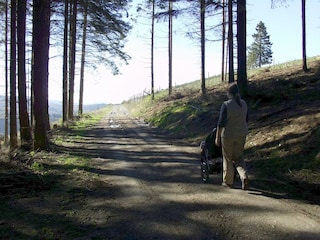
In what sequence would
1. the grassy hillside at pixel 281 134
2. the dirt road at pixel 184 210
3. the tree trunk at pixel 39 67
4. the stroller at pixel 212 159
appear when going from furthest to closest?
the tree trunk at pixel 39 67
the stroller at pixel 212 159
the grassy hillside at pixel 281 134
the dirt road at pixel 184 210

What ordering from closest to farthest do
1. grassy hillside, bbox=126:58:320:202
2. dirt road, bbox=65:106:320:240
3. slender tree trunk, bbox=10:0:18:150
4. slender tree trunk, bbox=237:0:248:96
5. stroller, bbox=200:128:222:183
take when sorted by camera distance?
dirt road, bbox=65:106:320:240 → grassy hillside, bbox=126:58:320:202 → stroller, bbox=200:128:222:183 → slender tree trunk, bbox=237:0:248:96 → slender tree trunk, bbox=10:0:18:150

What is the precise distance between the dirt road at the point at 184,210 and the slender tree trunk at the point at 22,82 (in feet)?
17.3

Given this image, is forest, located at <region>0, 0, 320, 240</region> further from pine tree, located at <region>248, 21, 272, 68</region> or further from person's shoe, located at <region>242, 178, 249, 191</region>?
pine tree, located at <region>248, 21, 272, 68</region>

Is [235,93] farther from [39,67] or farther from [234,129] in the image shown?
[39,67]

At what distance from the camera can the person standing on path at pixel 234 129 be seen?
20.8 ft

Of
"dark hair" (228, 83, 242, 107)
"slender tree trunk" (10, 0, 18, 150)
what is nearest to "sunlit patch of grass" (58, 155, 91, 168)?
"dark hair" (228, 83, 242, 107)

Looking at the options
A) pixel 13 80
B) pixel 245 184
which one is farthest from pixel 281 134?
pixel 13 80

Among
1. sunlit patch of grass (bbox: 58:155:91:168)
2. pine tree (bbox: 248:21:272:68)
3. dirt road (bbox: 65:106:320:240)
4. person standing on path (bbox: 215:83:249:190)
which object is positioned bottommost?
dirt road (bbox: 65:106:320:240)

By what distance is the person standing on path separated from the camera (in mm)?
6336

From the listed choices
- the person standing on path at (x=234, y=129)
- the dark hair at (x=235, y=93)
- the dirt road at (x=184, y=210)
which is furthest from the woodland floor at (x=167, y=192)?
the dark hair at (x=235, y=93)

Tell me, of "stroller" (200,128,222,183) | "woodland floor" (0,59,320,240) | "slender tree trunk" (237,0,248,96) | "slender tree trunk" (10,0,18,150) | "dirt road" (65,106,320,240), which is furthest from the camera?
"slender tree trunk" (10,0,18,150)

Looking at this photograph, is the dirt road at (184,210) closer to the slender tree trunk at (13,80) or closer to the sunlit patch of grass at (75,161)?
the sunlit patch of grass at (75,161)

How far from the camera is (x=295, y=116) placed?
10.7 metres

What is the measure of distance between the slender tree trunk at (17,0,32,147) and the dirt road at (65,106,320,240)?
5.28 meters
